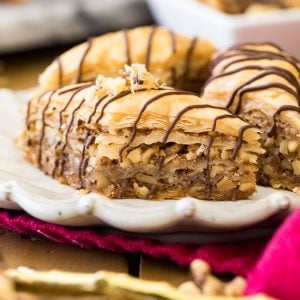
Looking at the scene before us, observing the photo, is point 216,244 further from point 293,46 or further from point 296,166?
point 293,46

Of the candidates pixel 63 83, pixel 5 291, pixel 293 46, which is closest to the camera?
pixel 5 291

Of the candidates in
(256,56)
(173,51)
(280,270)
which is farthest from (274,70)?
(280,270)

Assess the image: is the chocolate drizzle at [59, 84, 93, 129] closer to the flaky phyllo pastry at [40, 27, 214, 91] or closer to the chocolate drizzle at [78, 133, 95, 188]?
the chocolate drizzle at [78, 133, 95, 188]

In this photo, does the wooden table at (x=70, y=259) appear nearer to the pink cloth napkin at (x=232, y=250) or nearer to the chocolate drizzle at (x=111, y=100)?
the pink cloth napkin at (x=232, y=250)

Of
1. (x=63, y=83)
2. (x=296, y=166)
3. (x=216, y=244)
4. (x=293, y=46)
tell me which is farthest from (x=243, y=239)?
(x=293, y=46)

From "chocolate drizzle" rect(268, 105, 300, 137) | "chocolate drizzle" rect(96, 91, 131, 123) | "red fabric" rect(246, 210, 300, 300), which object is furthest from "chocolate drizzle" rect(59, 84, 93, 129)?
"red fabric" rect(246, 210, 300, 300)

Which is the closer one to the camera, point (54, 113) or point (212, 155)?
point (212, 155)

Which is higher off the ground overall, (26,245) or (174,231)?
(174,231)

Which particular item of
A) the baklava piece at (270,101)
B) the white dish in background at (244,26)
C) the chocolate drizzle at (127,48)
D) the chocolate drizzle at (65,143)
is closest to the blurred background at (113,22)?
the white dish in background at (244,26)
